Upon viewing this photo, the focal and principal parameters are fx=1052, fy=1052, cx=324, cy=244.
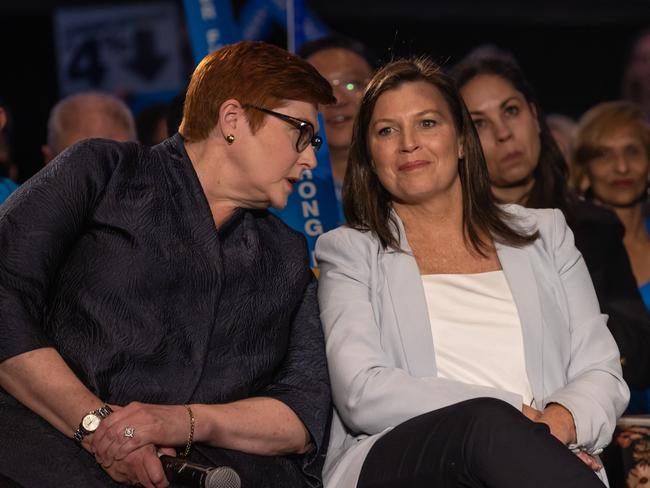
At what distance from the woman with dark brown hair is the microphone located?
1.27 feet

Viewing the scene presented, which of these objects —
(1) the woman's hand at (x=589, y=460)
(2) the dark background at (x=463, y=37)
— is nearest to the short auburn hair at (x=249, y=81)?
(1) the woman's hand at (x=589, y=460)

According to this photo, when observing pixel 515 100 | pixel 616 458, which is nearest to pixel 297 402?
pixel 616 458

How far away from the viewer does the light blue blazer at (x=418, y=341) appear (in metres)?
2.59

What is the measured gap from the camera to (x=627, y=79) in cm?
677

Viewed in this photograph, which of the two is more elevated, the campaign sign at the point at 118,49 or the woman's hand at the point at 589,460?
the campaign sign at the point at 118,49

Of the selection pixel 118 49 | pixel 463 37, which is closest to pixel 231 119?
pixel 118 49

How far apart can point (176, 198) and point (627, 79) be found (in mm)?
4873

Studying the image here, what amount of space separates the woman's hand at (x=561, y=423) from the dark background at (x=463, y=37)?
496 centimetres

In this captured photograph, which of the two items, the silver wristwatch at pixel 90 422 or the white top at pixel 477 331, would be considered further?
the white top at pixel 477 331

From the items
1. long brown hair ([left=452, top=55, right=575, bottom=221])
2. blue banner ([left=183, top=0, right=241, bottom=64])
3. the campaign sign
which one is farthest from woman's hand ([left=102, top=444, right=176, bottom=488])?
the campaign sign

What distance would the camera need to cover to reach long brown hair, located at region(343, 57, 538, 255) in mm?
3012

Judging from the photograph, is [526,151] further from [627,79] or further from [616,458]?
[627,79]

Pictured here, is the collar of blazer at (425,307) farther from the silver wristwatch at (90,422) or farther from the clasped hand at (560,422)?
the silver wristwatch at (90,422)

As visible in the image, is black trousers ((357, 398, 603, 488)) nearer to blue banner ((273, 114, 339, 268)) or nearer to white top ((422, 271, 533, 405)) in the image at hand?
white top ((422, 271, 533, 405))
